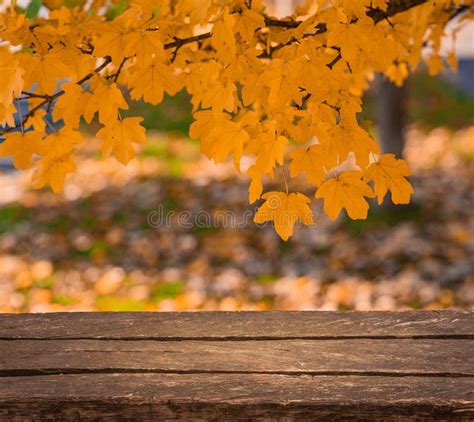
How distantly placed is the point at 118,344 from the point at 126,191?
5.13 m

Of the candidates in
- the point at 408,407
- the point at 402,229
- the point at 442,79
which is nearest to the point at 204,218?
the point at 402,229

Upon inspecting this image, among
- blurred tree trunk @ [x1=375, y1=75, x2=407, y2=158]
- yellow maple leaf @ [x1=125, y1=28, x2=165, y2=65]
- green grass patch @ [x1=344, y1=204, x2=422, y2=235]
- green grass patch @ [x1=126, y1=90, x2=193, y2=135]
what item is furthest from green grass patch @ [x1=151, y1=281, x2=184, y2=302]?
green grass patch @ [x1=126, y1=90, x2=193, y2=135]

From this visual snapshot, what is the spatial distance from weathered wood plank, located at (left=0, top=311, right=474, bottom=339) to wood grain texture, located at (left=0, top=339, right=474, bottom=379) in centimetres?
Answer: 4

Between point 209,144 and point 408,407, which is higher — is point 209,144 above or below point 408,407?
above

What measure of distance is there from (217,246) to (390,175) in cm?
403

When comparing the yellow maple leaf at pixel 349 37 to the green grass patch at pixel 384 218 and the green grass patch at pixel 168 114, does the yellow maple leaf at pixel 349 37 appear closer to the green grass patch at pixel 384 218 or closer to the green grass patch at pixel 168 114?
the green grass patch at pixel 384 218

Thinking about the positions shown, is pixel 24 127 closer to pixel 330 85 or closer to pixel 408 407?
pixel 330 85

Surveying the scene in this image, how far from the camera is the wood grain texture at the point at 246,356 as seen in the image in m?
1.54

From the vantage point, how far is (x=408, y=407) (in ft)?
4.55

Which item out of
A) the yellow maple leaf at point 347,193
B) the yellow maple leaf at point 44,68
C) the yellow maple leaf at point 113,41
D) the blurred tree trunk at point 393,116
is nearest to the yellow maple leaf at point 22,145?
the yellow maple leaf at point 44,68

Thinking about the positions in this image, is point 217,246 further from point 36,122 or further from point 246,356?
point 246,356

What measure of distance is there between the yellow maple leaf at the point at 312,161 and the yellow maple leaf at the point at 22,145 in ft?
2.01

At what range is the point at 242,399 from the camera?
4.60ft

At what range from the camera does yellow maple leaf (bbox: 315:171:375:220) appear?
1.49 metres
